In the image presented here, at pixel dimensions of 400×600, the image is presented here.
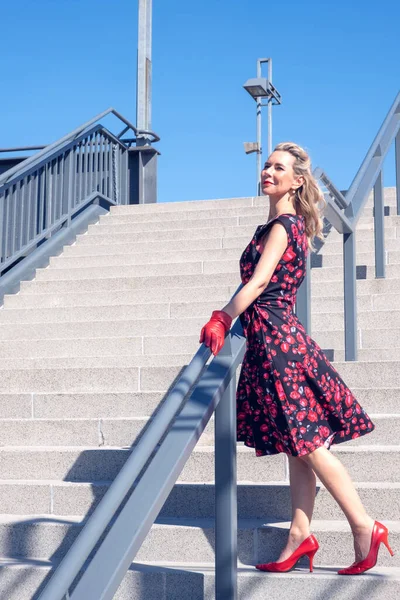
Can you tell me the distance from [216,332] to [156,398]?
1905 millimetres

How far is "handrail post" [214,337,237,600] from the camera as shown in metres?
2.81

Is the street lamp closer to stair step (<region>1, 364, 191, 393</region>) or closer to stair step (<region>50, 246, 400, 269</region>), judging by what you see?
stair step (<region>50, 246, 400, 269</region>)

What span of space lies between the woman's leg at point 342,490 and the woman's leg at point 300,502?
14 cm

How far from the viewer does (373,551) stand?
2920mm

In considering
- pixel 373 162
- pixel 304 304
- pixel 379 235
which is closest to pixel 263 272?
pixel 304 304

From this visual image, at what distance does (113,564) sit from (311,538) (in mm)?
1237

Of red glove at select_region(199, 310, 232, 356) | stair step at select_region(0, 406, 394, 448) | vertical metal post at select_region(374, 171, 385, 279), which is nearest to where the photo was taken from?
red glove at select_region(199, 310, 232, 356)

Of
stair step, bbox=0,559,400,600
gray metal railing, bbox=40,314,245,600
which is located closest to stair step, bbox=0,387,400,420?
stair step, bbox=0,559,400,600

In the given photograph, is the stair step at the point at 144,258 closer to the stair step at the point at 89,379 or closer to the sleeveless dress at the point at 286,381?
the stair step at the point at 89,379

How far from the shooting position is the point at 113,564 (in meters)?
1.97

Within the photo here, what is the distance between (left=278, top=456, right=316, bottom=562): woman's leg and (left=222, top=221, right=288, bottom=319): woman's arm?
63 cm

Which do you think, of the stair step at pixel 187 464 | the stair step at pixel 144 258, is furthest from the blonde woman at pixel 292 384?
the stair step at pixel 144 258

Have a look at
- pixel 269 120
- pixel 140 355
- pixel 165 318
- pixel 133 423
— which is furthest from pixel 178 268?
pixel 269 120

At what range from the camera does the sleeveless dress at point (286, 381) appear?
2.91m
